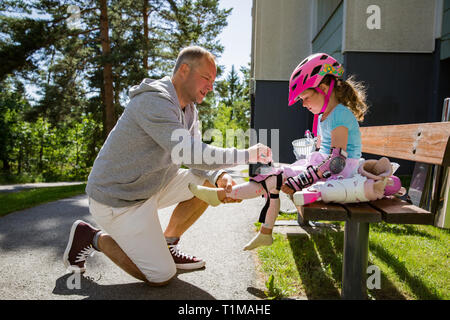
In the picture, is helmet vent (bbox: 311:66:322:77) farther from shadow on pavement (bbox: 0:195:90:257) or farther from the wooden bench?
shadow on pavement (bbox: 0:195:90:257)

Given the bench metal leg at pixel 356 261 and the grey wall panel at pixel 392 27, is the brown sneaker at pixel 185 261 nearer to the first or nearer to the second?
the bench metal leg at pixel 356 261

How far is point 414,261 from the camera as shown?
2953mm

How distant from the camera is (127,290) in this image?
250 centimetres

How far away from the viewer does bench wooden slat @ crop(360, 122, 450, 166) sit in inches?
77.9

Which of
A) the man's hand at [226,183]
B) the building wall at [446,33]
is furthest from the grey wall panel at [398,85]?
the man's hand at [226,183]

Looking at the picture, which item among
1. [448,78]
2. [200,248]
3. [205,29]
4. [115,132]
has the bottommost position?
[200,248]

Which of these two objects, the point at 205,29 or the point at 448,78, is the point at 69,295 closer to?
the point at 448,78

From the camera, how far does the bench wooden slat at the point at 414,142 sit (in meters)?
1.98

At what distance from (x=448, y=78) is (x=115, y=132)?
24.6 ft

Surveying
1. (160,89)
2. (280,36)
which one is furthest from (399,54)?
(160,89)

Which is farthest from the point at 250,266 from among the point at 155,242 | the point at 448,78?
the point at 448,78

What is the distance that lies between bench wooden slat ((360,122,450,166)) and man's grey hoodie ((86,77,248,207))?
120 cm

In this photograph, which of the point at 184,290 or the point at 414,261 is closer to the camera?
the point at 184,290
